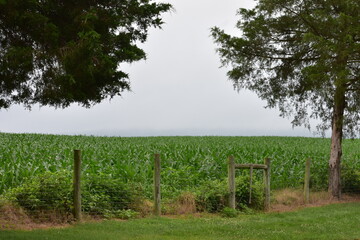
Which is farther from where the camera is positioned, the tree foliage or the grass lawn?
the tree foliage

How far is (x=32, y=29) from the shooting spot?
11.7 meters

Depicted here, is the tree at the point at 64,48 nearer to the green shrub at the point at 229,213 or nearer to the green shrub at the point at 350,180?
the green shrub at the point at 229,213

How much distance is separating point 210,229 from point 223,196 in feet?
11.8

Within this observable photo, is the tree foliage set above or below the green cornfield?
above

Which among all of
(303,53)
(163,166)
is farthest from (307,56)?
(163,166)

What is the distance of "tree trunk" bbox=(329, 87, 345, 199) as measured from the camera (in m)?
19.3

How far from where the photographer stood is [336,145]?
64.6ft

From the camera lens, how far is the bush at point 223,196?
49.3ft

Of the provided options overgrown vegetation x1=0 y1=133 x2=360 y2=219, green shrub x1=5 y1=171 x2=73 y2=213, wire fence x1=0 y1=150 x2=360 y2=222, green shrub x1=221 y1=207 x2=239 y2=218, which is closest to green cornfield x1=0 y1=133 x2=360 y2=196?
Answer: overgrown vegetation x1=0 y1=133 x2=360 y2=219

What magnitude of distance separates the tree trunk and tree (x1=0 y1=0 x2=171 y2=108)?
373 inches

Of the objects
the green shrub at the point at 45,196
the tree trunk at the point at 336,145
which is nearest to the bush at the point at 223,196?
the green shrub at the point at 45,196

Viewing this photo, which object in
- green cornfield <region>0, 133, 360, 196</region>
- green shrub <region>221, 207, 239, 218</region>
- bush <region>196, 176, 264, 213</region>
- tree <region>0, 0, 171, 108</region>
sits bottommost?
green shrub <region>221, 207, 239, 218</region>

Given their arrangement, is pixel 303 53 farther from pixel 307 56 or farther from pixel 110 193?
pixel 110 193

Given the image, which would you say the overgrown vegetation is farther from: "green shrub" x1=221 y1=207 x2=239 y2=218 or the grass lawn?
Answer: the grass lawn
